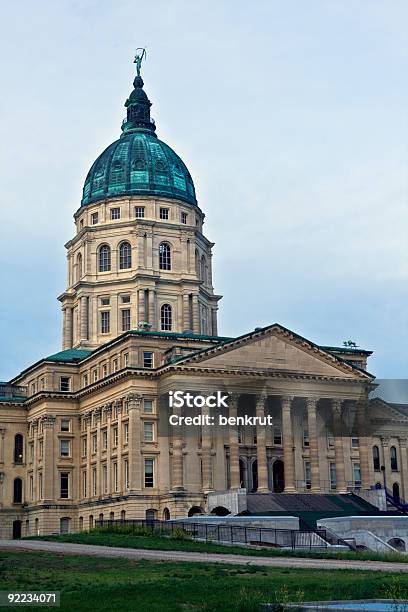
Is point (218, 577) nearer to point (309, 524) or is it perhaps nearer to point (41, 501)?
point (309, 524)

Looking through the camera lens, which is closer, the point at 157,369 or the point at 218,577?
the point at 218,577

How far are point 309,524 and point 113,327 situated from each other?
41.1 m

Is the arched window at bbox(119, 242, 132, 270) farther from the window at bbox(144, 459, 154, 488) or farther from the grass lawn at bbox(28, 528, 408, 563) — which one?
the grass lawn at bbox(28, 528, 408, 563)

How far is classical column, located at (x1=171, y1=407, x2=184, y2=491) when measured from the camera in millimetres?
83000

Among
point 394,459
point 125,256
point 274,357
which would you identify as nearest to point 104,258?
point 125,256

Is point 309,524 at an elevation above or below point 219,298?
below

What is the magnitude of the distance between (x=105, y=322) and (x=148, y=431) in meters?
23.8

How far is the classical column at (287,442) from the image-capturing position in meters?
86.0

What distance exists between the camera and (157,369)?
8631 centimetres

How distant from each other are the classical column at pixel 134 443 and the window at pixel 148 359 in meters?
4.17

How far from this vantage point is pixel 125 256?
108 m

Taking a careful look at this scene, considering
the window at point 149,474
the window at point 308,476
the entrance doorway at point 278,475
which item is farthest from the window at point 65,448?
the window at point 308,476

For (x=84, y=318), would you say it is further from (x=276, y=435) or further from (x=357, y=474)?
(x=357, y=474)

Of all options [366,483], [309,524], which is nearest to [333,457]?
[366,483]
